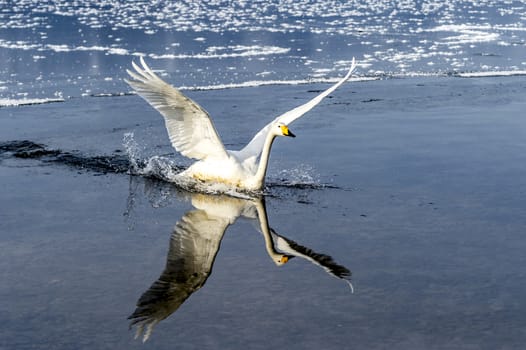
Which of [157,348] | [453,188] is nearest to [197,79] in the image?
[453,188]

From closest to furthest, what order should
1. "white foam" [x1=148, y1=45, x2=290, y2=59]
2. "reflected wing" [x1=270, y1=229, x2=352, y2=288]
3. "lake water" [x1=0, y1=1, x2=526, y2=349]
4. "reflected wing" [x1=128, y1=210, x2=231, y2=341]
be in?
"lake water" [x1=0, y1=1, x2=526, y2=349], "reflected wing" [x1=128, y1=210, x2=231, y2=341], "reflected wing" [x1=270, y1=229, x2=352, y2=288], "white foam" [x1=148, y1=45, x2=290, y2=59]

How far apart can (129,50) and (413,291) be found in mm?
17714

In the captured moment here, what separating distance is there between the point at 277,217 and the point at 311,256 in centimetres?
136

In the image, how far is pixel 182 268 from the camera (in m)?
6.75

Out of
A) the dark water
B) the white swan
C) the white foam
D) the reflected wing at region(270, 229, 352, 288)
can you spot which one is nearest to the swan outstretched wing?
the white swan

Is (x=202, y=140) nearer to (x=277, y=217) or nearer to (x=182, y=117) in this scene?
(x=182, y=117)

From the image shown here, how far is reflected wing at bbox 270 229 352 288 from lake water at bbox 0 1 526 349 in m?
0.02

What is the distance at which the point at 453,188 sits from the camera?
361 inches

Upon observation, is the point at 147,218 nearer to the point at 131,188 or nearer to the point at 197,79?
the point at 131,188

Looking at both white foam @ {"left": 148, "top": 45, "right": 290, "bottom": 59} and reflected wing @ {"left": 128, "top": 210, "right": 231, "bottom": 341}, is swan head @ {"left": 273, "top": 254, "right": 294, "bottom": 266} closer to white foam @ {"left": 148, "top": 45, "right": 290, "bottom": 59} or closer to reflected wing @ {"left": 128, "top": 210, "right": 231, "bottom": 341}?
reflected wing @ {"left": 128, "top": 210, "right": 231, "bottom": 341}

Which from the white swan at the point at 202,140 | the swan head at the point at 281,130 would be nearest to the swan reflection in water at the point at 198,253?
the white swan at the point at 202,140

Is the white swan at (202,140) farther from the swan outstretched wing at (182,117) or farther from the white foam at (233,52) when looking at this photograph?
the white foam at (233,52)

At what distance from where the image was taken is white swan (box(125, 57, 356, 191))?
30.1ft

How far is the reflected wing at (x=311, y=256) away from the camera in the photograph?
6.57m
